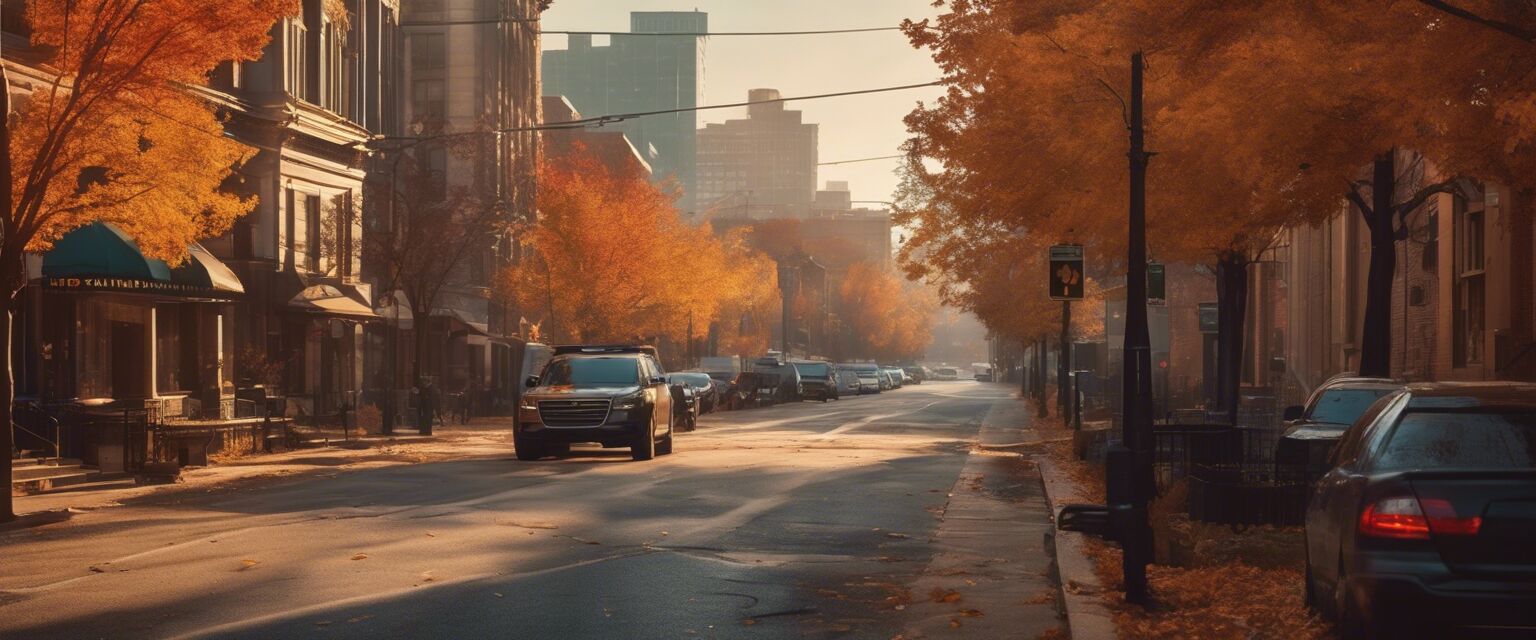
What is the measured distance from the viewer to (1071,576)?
1299 cm

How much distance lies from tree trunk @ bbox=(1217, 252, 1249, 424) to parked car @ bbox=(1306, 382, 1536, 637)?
19603 millimetres

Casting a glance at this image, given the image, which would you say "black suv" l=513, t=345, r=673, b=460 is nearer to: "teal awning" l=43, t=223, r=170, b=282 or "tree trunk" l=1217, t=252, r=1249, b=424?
"teal awning" l=43, t=223, r=170, b=282

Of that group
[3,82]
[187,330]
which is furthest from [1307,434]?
[187,330]

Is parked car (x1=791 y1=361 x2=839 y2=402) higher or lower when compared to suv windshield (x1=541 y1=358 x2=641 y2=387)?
lower

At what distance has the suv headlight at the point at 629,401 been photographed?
3005 cm

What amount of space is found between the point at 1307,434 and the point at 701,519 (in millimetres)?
7053

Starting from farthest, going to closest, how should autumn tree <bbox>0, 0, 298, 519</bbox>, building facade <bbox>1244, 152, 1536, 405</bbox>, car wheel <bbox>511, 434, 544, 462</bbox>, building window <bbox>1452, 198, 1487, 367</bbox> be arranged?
1. car wheel <bbox>511, 434, 544, 462</bbox>
2. building window <bbox>1452, 198, 1487, 367</bbox>
3. building facade <bbox>1244, 152, 1536, 405</bbox>
4. autumn tree <bbox>0, 0, 298, 519</bbox>

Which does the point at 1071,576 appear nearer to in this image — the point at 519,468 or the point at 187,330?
the point at 519,468

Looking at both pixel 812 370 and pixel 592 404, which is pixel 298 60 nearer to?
pixel 592 404

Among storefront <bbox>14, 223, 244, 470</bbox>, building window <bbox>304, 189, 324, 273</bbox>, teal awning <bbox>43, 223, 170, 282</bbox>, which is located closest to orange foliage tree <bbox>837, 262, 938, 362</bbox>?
building window <bbox>304, 189, 324, 273</bbox>

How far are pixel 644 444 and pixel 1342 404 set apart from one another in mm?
→ 12696

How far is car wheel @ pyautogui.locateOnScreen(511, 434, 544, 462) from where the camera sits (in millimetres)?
30469

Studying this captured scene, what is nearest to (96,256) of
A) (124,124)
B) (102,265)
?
(102,265)

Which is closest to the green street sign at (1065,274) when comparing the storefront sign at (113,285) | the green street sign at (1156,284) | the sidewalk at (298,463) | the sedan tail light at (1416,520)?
the green street sign at (1156,284)
